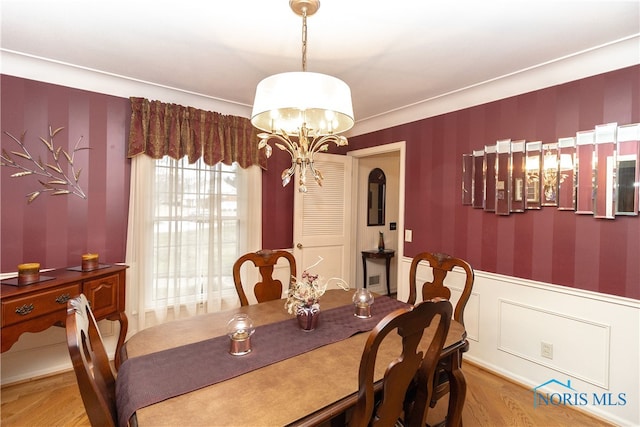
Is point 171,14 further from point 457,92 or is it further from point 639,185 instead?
point 639,185

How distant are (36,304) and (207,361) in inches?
60.3

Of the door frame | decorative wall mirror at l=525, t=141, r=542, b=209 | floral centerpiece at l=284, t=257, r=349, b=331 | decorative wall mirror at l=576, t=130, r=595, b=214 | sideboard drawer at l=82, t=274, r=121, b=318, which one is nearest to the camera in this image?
floral centerpiece at l=284, t=257, r=349, b=331

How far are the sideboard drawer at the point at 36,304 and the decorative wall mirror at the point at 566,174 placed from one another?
11.9ft

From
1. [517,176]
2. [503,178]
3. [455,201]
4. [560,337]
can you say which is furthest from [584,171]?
[560,337]

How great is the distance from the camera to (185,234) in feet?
9.69

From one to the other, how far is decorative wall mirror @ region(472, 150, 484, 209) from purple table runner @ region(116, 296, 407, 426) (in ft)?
5.38

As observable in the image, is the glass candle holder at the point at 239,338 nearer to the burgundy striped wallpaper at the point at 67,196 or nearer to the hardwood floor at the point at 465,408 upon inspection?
the hardwood floor at the point at 465,408

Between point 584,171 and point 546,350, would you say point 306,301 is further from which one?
point 584,171

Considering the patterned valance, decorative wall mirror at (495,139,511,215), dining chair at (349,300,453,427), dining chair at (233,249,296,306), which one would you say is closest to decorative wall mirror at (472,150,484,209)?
decorative wall mirror at (495,139,511,215)

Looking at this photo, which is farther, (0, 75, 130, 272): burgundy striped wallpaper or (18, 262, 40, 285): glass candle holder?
(0, 75, 130, 272): burgundy striped wallpaper

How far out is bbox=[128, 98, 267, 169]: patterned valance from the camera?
2701mm

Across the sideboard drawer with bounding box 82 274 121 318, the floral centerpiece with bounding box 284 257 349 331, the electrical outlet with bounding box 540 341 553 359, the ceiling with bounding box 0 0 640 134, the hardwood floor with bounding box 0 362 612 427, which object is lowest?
the hardwood floor with bounding box 0 362 612 427

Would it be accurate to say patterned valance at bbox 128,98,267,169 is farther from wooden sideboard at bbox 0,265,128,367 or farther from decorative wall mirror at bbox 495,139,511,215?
decorative wall mirror at bbox 495,139,511,215

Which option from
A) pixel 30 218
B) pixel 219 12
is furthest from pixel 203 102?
pixel 30 218
